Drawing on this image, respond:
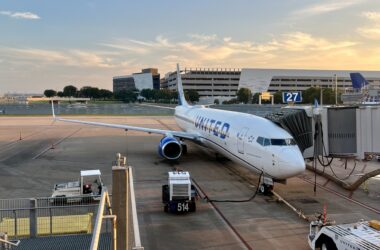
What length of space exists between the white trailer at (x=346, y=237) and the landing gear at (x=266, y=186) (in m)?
6.18

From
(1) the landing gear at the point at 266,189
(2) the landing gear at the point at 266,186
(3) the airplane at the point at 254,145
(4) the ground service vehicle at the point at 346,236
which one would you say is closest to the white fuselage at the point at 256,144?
(3) the airplane at the point at 254,145

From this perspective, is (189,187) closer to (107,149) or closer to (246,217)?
(246,217)

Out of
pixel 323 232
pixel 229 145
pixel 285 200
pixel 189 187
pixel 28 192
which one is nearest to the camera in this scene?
pixel 323 232

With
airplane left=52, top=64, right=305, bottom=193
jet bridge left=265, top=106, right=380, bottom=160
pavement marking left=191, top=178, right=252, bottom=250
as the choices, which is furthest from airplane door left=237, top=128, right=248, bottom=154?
pavement marking left=191, top=178, right=252, bottom=250

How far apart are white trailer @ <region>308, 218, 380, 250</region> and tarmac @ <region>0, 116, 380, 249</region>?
0.77 m

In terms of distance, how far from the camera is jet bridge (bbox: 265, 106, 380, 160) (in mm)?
18438

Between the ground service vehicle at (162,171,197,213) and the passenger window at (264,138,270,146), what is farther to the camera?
the passenger window at (264,138,270,146)

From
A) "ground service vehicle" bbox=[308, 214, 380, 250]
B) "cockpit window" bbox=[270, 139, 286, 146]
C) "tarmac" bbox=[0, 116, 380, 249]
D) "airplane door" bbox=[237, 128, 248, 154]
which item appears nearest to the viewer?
"ground service vehicle" bbox=[308, 214, 380, 250]

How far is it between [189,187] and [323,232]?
6.39m

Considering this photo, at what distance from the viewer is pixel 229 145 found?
2300 centimetres

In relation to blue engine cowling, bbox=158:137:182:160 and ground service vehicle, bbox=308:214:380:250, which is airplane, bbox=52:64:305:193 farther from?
ground service vehicle, bbox=308:214:380:250

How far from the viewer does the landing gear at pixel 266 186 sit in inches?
752

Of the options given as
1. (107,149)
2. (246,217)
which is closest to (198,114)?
(107,149)

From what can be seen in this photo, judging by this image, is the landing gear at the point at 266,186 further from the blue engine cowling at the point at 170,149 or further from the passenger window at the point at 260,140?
the blue engine cowling at the point at 170,149
